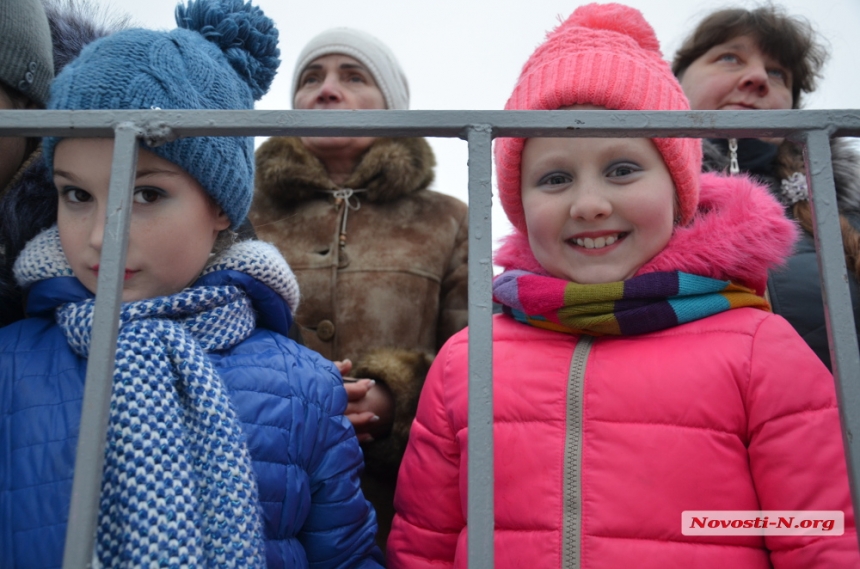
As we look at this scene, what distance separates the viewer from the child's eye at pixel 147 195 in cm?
147

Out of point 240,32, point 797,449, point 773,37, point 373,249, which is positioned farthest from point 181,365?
point 773,37

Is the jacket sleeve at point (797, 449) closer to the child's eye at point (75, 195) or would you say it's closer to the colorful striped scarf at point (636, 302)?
the colorful striped scarf at point (636, 302)

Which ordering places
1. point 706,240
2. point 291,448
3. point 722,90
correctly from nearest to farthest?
point 291,448 → point 706,240 → point 722,90

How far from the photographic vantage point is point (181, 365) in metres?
1.34

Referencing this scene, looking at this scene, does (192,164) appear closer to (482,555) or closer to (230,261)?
(230,261)

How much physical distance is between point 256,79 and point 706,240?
43.7 inches

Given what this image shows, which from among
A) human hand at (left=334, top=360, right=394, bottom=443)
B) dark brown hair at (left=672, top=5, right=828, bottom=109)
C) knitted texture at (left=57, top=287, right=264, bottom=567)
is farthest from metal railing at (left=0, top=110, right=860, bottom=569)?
dark brown hair at (left=672, top=5, right=828, bottom=109)

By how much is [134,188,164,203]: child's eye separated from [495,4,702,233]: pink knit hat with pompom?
0.78m

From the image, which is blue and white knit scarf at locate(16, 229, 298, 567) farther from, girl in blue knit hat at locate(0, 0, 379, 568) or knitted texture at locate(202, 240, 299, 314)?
knitted texture at locate(202, 240, 299, 314)

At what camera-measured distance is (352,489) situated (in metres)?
1.54

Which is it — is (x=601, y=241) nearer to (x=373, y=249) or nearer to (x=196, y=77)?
(x=196, y=77)

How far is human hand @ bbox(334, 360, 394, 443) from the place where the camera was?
6.41ft

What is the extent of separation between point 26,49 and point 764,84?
7.10 feet

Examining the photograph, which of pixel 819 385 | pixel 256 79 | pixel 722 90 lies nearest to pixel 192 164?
pixel 256 79
